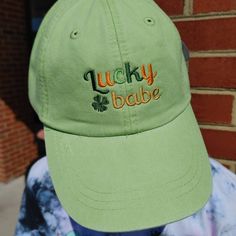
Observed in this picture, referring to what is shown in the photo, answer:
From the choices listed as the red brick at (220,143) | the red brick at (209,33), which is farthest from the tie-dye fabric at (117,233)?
the red brick at (209,33)

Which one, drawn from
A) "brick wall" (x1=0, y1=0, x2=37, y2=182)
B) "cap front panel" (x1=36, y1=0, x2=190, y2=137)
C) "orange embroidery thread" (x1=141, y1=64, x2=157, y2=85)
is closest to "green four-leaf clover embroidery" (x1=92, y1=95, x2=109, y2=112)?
"cap front panel" (x1=36, y1=0, x2=190, y2=137)

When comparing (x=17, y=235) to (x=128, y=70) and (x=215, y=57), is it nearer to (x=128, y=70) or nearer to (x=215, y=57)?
(x=128, y=70)

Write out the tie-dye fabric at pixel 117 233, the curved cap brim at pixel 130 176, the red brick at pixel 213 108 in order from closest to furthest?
1. the curved cap brim at pixel 130 176
2. the tie-dye fabric at pixel 117 233
3. the red brick at pixel 213 108

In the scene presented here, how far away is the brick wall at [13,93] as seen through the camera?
4.94 meters

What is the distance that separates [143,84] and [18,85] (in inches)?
178

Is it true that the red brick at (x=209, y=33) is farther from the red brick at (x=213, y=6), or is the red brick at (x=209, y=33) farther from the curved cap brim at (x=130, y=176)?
the curved cap brim at (x=130, y=176)

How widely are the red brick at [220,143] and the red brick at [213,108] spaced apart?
0.14 ft

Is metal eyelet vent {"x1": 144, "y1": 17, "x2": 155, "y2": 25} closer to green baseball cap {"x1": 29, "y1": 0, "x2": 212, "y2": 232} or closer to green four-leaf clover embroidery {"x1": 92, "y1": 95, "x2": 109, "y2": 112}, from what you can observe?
green baseball cap {"x1": 29, "y1": 0, "x2": 212, "y2": 232}

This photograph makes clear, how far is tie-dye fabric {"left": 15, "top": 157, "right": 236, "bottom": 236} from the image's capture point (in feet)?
3.63

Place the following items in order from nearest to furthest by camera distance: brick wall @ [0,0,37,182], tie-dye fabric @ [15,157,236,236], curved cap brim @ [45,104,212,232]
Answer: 1. curved cap brim @ [45,104,212,232]
2. tie-dye fabric @ [15,157,236,236]
3. brick wall @ [0,0,37,182]

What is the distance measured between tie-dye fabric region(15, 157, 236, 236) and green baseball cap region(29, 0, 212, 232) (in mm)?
117

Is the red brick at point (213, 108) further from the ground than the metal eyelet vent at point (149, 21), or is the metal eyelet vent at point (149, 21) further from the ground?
the metal eyelet vent at point (149, 21)

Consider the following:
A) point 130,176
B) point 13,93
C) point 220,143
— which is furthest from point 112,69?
point 13,93

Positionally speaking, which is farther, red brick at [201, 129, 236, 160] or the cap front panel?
red brick at [201, 129, 236, 160]
